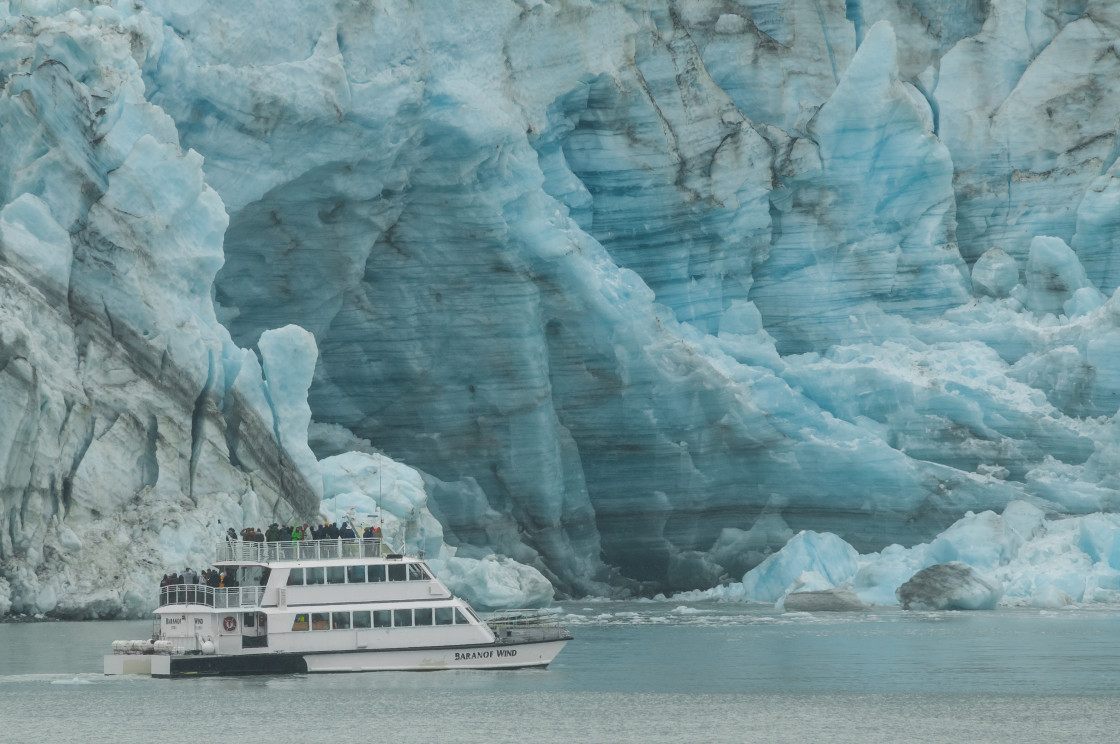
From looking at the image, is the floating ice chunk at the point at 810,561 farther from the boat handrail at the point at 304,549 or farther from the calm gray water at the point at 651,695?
the boat handrail at the point at 304,549

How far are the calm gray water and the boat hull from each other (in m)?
0.16

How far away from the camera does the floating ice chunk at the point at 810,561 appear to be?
37.7 metres

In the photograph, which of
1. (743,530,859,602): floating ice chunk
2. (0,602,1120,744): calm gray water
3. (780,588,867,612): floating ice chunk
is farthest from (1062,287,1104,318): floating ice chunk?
(0,602,1120,744): calm gray water

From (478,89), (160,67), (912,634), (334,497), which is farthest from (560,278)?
(912,634)

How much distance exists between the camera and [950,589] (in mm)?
Result: 35312

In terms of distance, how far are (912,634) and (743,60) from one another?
669 inches

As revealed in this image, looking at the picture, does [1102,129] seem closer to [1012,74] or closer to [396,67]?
[1012,74]

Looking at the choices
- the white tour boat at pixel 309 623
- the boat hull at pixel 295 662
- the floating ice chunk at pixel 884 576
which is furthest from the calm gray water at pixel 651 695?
the floating ice chunk at pixel 884 576

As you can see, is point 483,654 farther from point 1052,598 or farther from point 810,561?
point 1052,598

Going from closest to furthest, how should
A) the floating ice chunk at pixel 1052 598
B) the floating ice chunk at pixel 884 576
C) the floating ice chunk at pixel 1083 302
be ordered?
the floating ice chunk at pixel 1052 598, the floating ice chunk at pixel 884 576, the floating ice chunk at pixel 1083 302

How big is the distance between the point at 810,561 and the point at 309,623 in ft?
52.6

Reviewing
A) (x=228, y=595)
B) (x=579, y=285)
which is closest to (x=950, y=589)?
(x=579, y=285)

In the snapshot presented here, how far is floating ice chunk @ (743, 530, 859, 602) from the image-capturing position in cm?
3772

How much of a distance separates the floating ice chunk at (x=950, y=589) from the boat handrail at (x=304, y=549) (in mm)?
14150
